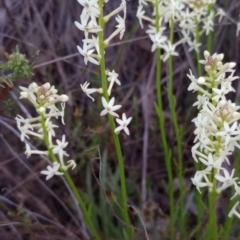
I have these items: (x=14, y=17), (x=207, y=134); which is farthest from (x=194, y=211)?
(x=14, y=17)

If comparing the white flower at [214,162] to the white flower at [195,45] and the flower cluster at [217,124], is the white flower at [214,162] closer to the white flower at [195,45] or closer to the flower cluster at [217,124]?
the flower cluster at [217,124]

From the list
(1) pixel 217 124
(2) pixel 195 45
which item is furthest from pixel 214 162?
(2) pixel 195 45

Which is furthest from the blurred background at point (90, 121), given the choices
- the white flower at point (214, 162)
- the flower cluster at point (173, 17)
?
the white flower at point (214, 162)

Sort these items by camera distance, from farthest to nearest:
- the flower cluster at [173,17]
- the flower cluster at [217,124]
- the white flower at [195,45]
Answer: the white flower at [195,45] < the flower cluster at [173,17] < the flower cluster at [217,124]

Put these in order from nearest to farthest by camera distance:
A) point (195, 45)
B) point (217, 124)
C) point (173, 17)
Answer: point (217, 124) < point (173, 17) < point (195, 45)

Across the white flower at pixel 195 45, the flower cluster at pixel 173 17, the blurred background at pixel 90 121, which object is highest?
the flower cluster at pixel 173 17

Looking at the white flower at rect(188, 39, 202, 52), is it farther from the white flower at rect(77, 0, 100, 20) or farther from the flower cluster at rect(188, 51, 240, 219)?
the white flower at rect(77, 0, 100, 20)

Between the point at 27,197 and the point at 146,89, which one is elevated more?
the point at 146,89

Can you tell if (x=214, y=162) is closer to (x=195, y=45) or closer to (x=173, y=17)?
(x=173, y=17)

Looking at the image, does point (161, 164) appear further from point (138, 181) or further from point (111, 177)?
point (111, 177)
